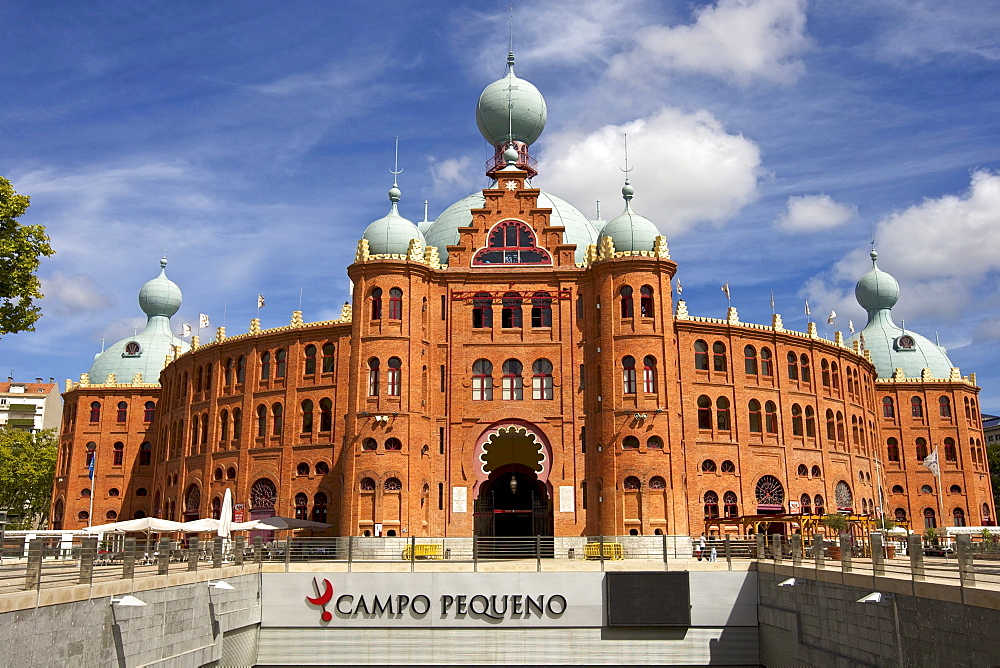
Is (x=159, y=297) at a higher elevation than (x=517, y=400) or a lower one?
higher

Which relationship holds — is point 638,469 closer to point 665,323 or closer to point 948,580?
point 665,323

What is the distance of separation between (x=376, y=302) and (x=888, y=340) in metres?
48.1

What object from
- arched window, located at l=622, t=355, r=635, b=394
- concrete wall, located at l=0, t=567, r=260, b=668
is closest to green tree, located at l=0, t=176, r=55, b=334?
concrete wall, located at l=0, t=567, r=260, b=668

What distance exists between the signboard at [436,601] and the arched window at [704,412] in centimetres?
2242

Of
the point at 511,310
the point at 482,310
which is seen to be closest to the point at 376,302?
the point at 482,310

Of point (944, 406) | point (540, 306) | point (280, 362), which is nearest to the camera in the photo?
point (540, 306)

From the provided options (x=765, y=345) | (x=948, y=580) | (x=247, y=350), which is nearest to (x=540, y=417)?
(x=765, y=345)

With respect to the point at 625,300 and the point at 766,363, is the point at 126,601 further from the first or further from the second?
the point at 766,363

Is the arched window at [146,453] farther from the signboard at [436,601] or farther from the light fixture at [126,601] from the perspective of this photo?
the light fixture at [126,601]

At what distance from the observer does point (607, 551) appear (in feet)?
162

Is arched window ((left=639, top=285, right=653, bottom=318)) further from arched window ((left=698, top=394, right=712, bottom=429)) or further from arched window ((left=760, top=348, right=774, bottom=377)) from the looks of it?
arched window ((left=760, top=348, right=774, bottom=377))

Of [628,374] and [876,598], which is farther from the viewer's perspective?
[628,374]

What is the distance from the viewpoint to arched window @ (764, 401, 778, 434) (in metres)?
57.8

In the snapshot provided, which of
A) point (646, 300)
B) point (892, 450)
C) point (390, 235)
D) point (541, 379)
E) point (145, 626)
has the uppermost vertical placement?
point (390, 235)
